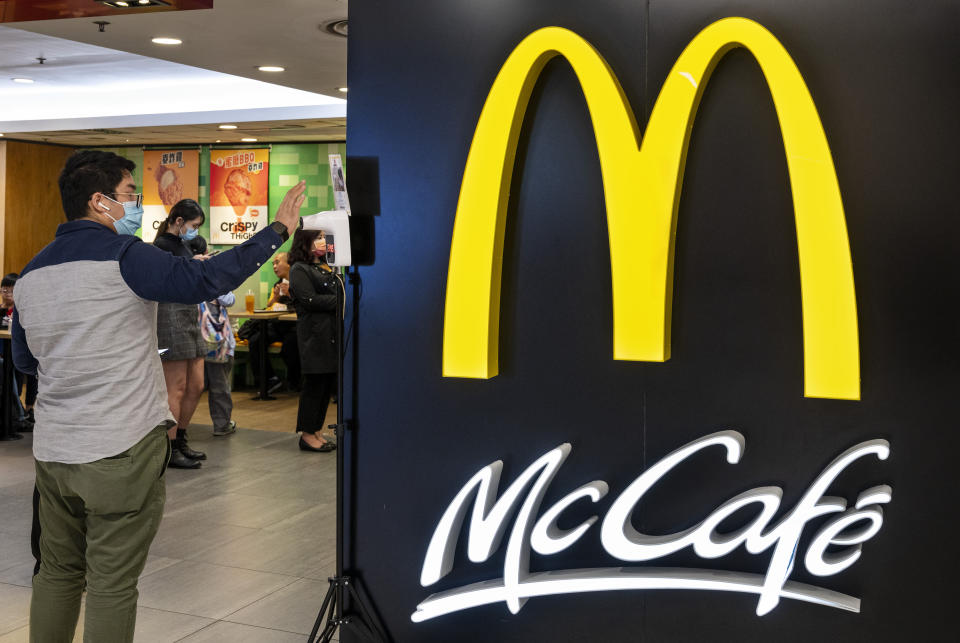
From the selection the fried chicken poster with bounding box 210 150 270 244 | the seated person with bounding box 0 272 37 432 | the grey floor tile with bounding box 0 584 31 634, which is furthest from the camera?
the fried chicken poster with bounding box 210 150 270 244

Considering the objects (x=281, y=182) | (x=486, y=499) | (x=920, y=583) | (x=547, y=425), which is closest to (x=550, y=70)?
(x=547, y=425)

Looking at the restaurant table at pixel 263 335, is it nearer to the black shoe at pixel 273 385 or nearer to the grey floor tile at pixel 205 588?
the black shoe at pixel 273 385

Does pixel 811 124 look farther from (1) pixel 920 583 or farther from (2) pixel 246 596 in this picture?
(2) pixel 246 596

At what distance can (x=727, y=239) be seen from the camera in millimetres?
2568

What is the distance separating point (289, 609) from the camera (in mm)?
3580

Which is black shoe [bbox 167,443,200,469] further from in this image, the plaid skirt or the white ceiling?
the white ceiling

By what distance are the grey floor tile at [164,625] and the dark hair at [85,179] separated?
4.84ft

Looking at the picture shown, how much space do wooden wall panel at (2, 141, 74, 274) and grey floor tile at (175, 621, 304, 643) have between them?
8241 mm

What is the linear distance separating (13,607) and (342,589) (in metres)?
1.43

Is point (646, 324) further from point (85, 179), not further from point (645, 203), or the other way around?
point (85, 179)

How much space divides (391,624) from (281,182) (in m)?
7.77

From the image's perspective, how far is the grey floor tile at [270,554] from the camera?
405 centimetres

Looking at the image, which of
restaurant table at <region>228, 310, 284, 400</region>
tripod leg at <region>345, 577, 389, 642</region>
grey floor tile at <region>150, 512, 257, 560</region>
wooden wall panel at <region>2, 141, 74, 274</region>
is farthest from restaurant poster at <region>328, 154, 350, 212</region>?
wooden wall panel at <region>2, 141, 74, 274</region>

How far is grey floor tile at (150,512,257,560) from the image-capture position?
424 centimetres
